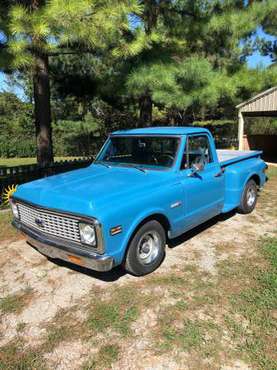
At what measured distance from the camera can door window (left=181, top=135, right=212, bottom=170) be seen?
4.59m

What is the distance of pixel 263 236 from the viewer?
5355mm

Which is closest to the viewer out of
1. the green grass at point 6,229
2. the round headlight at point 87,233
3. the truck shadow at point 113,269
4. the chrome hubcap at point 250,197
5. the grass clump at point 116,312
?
the grass clump at point 116,312

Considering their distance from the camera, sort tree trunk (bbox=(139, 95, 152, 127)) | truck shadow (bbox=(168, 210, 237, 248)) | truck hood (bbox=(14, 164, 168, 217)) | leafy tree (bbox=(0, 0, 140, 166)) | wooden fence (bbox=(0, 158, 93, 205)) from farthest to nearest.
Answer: tree trunk (bbox=(139, 95, 152, 127)) < wooden fence (bbox=(0, 158, 93, 205)) < leafy tree (bbox=(0, 0, 140, 166)) < truck shadow (bbox=(168, 210, 237, 248)) < truck hood (bbox=(14, 164, 168, 217))

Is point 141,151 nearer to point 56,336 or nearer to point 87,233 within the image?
point 87,233

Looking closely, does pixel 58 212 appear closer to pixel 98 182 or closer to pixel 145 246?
pixel 98 182

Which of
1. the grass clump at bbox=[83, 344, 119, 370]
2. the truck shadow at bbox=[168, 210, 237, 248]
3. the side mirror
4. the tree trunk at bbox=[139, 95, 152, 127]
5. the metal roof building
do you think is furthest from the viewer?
the metal roof building

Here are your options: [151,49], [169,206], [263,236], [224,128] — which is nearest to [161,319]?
[169,206]

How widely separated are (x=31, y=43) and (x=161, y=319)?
5.05 metres

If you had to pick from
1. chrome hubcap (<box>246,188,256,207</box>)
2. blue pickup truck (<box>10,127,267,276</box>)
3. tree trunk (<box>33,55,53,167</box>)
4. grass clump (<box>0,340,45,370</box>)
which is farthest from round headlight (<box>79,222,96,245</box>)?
tree trunk (<box>33,55,53,167</box>)

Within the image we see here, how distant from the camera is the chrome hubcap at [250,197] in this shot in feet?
20.9

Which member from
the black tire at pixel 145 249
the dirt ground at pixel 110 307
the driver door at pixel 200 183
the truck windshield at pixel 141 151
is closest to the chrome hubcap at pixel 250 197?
the driver door at pixel 200 183

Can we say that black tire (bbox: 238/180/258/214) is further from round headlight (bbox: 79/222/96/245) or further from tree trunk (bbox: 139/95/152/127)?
tree trunk (bbox: 139/95/152/127)

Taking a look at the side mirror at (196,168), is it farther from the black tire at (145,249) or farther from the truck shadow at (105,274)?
the truck shadow at (105,274)

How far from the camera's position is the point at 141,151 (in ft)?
15.8
